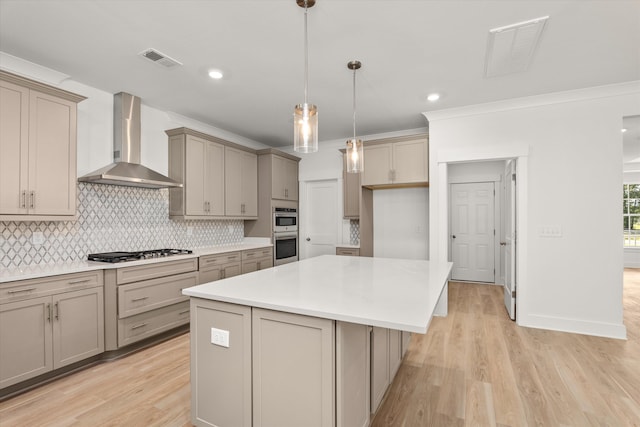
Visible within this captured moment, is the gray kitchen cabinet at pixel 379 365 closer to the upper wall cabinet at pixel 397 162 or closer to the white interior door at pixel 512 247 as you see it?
the white interior door at pixel 512 247

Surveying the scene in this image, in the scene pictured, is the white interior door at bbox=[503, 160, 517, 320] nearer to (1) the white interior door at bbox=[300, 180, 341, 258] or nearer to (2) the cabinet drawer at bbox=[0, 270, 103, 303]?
(1) the white interior door at bbox=[300, 180, 341, 258]

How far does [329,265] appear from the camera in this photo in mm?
2684

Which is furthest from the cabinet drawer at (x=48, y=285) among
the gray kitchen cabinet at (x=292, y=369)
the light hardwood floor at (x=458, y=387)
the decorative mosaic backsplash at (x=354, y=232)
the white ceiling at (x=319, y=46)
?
the decorative mosaic backsplash at (x=354, y=232)

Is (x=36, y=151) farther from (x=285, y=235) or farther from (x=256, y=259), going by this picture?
(x=285, y=235)

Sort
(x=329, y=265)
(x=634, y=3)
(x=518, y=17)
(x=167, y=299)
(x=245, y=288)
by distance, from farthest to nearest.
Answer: (x=167, y=299) < (x=329, y=265) < (x=518, y=17) < (x=634, y=3) < (x=245, y=288)

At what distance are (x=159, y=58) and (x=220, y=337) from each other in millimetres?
2329

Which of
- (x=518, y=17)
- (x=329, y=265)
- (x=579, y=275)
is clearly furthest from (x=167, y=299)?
(x=579, y=275)

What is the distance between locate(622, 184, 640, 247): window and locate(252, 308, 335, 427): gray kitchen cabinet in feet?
30.3

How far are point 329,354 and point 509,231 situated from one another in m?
3.59

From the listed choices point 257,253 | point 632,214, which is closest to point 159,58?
point 257,253

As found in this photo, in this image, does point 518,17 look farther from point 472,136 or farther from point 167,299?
point 167,299

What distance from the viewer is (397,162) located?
14.5 ft

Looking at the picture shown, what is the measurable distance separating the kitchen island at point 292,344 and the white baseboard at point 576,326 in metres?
2.41

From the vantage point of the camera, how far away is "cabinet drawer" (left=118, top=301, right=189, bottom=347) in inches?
115
